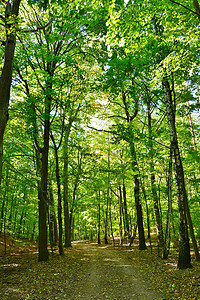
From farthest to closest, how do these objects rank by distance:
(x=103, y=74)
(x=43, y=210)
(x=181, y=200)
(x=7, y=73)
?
(x=43, y=210), (x=103, y=74), (x=181, y=200), (x=7, y=73)

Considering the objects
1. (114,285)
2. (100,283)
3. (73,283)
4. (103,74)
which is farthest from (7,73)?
(100,283)

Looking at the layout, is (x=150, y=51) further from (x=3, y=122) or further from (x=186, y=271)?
(x=186, y=271)

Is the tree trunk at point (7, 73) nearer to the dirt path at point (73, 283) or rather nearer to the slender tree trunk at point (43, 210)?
the dirt path at point (73, 283)

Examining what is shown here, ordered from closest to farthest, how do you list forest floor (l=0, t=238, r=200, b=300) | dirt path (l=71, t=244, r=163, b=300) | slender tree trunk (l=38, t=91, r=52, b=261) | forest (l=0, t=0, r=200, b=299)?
forest (l=0, t=0, r=200, b=299), forest floor (l=0, t=238, r=200, b=300), dirt path (l=71, t=244, r=163, b=300), slender tree trunk (l=38, t=91, r=52, b=261)

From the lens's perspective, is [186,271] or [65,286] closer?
[65,286]

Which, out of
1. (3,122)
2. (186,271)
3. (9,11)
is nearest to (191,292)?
(186,271)

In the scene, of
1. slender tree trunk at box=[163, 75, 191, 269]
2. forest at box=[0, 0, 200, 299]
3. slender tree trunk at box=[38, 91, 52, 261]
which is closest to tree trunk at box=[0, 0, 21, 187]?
forest at box=[0, 0, 200, 299]

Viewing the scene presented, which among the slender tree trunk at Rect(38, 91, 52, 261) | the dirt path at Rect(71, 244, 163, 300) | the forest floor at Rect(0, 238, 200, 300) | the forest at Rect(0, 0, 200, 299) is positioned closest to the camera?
the forest at Rect(0, 0, 200, 299)

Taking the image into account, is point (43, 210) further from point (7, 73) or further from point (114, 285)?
point (7, 73)

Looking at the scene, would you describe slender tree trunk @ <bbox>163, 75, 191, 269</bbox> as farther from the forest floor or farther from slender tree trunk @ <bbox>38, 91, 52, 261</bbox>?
slender tree trunk @ <bbox>38, 91, 52, 261</bbox>

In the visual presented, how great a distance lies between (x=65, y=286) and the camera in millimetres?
6805

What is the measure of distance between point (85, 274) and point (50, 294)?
111 inches

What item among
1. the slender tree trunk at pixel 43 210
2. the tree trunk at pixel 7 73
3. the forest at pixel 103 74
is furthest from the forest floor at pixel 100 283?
the tree trunk at pixel 7 73

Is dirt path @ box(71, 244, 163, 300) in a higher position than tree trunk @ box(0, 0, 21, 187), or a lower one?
lower
